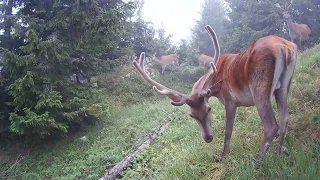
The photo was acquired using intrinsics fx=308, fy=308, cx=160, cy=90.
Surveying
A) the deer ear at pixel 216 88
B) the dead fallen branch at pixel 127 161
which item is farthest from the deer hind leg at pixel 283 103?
the dead fallen branch at pixel 127 161

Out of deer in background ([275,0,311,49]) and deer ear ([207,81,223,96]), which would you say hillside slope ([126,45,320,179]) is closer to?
deer ear ([207,81,223,96])

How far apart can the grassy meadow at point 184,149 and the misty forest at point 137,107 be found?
0.8 inches

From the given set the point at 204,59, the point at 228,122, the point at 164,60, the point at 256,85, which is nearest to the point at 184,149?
the point at 228,122

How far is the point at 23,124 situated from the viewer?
8.11 meters

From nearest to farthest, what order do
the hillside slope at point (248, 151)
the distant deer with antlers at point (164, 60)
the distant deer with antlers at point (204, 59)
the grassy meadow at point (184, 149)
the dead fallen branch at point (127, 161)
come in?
the hillside slope at point (248, 151)
the grassy meadow at point (184, 149)
the dead fallen branch at point (127, 161)
the distant deer with antlers at point (204, 59)
the distant deer with antlers at point (164, 60)

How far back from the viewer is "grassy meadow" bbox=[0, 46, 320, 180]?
339 cm

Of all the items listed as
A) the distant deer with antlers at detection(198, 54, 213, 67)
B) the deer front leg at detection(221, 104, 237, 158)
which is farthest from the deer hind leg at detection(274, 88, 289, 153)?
the distant deer with antlers at detection(198, 54, 213, 67)

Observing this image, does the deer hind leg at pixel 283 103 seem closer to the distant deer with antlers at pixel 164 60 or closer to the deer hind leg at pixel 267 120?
the deer hind leg at pixel 267 120

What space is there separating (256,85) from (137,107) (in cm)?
931

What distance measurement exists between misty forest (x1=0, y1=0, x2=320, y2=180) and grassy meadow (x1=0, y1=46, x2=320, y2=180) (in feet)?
0.07

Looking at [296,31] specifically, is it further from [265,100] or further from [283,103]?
[265,100]

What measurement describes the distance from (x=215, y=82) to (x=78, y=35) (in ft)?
21.3

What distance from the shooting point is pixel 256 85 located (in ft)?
11.5

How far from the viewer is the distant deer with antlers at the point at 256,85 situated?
11.2 ft
